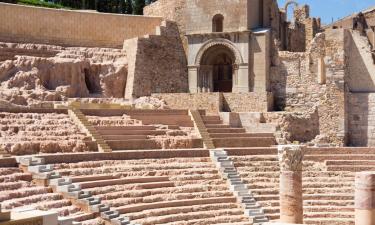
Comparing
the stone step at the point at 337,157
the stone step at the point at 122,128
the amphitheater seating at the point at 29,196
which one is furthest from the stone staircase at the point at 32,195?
the stone step at the point at 337,157

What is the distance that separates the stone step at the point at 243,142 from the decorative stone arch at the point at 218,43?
7582 millimetres

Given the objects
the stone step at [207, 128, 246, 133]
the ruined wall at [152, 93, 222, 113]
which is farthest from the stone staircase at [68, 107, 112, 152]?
the ruined wall at [152, 93, 222, 113]

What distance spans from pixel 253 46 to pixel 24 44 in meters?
11.9

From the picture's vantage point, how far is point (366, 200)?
15.7m

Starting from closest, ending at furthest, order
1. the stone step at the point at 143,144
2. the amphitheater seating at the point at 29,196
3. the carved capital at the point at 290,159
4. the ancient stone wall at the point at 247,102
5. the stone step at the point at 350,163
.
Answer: the amphitheater seating at the point at 29,196 → the carved capital at the point at 290,159 → the stone step at the point at 143,144 → the stone step at the point at 350,163 → the ancient stone wall at the point at 247,102

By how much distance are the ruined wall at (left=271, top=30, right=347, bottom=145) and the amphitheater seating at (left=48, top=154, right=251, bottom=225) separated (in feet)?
29.7

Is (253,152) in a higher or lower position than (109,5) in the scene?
lower

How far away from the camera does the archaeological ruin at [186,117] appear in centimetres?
1911

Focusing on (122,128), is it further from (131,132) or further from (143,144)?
(143,144)

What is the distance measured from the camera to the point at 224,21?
1351 inches

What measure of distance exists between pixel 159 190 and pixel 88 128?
15.3ft

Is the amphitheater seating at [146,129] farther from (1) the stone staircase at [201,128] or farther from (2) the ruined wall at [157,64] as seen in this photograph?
(2) the ruined wall at [157,64]

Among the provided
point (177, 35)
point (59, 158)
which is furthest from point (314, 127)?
point (59, 158)

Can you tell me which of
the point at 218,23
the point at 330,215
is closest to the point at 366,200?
the point at 330,215
